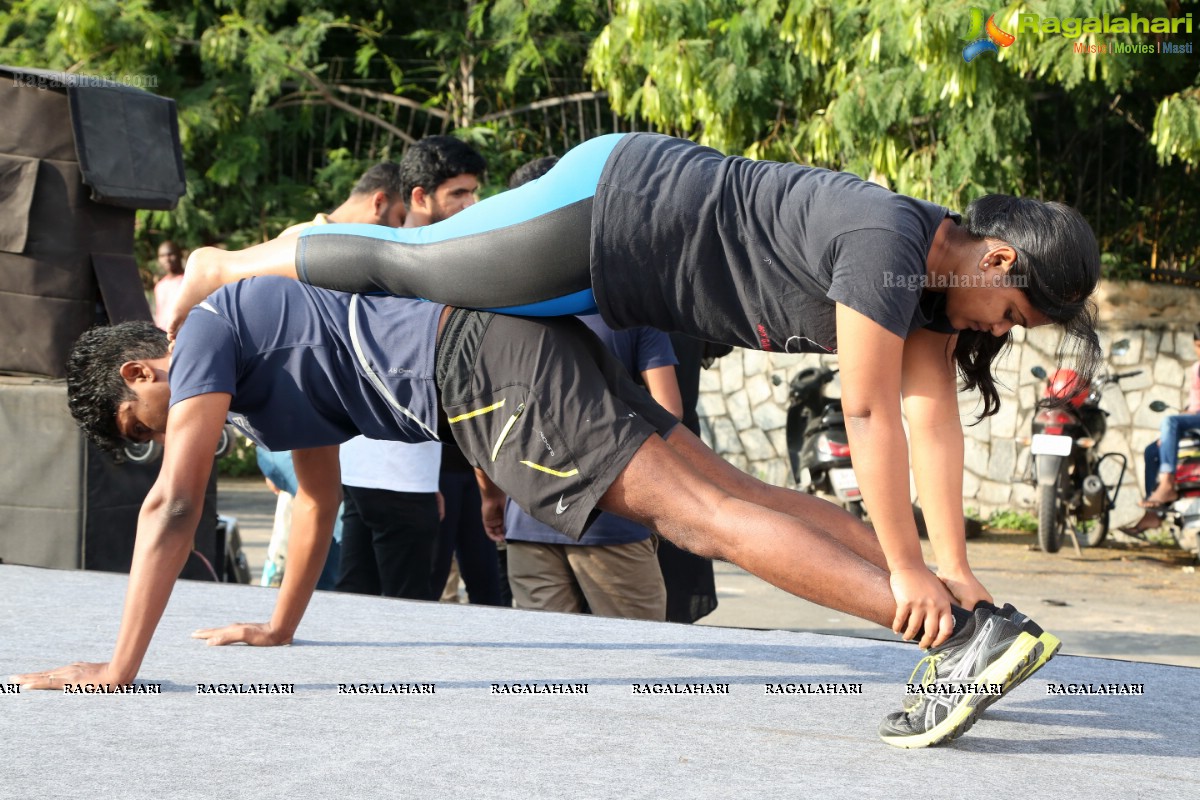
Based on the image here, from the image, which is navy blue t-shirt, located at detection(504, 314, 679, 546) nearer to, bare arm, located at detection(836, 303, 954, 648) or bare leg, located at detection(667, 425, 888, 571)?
bare leg, located at detection(667, 425, 888, 571)

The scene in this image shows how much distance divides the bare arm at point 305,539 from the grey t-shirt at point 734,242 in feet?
3.18

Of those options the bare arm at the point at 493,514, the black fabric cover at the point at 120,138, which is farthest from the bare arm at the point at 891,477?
the black fabric cover at the point at 120,138

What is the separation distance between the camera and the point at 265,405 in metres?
2.73

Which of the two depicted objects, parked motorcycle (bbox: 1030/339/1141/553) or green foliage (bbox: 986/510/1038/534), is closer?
parked motorcycle (bbox: 1030/339/1141/553)

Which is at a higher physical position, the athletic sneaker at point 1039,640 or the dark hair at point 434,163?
the dark hair at point 434,163

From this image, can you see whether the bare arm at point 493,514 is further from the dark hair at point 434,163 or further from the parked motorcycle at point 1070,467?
the parked motorcycle at point 1070,467

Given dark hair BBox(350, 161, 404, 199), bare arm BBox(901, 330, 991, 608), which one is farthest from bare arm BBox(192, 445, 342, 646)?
dark hair BBox(350, 161, 404, 199)

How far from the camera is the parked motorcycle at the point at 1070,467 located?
25.0 ft

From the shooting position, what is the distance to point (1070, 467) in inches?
314

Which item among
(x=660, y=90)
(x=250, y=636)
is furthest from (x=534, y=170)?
(x=660, y=90)

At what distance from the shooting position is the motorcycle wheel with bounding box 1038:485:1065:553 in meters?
7.66

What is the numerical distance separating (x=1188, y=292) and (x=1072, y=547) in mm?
1756

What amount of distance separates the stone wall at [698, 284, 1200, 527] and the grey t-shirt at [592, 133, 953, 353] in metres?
5.64

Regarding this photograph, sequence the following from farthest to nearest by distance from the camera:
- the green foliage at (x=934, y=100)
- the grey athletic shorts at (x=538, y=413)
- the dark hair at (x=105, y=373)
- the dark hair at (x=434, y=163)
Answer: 1. the green foliage at (x=934, y=100)
2. the dark hair at (x=434, y=163)
3. the dark hair at (x=105, y=373)
4. the grey athletic shorts at (x=538, y=413)
